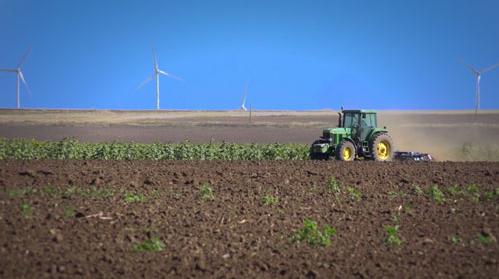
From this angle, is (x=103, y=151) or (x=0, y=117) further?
(x=0, y=117)

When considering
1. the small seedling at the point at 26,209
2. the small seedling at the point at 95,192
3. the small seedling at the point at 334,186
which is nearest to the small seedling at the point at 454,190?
the small seedling at the point at 334,186

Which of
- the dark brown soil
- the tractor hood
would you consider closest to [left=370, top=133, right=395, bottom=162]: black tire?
the tractor hood

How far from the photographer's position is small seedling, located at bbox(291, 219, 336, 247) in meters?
8.91

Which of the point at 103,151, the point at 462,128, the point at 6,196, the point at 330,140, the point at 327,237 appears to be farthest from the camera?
the point at 462,128

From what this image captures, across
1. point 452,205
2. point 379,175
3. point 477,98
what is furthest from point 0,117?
point 452,205

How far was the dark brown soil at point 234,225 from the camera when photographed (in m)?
7.74

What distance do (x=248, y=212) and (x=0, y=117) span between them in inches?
2248

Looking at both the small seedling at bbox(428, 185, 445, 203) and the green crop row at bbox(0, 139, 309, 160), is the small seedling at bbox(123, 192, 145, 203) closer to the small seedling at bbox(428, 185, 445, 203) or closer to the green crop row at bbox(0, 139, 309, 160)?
the small seedling at bbox(428, 185, 445, 203)

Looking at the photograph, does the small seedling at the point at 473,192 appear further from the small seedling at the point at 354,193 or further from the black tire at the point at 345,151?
the black tire at the point at 345,151

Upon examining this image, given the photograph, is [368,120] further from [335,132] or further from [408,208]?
[408,208]

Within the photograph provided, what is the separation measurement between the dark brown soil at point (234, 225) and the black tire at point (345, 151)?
695 centimetres

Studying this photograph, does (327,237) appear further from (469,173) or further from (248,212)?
(469,173)

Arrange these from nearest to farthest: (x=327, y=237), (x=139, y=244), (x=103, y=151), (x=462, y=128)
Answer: (x=139, y=244), (x=327, y=237), (x=103, y=151), (x=462, y=128)

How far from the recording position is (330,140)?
928 inches
